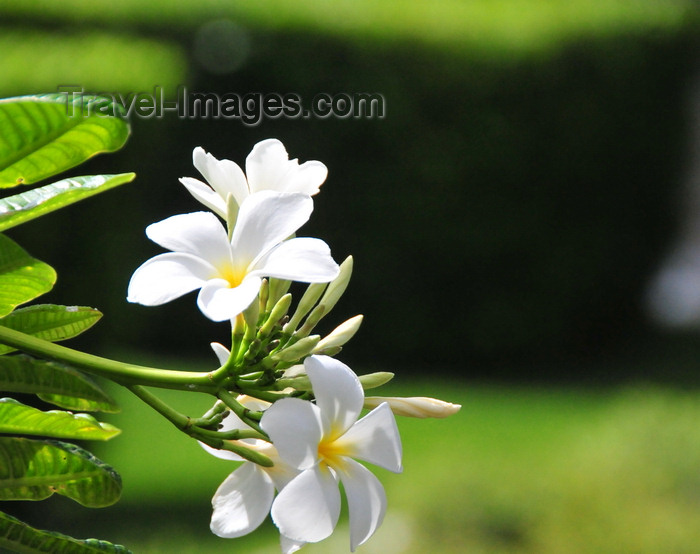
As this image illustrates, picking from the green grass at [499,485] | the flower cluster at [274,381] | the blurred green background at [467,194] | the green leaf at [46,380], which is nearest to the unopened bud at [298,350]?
the flower cluster at [274,381]

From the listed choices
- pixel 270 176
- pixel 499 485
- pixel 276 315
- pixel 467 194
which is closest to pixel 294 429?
pixel 276 315

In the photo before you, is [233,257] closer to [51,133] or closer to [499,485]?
[51,133]

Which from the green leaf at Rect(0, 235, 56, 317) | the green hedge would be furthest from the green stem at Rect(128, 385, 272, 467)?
the green hedge

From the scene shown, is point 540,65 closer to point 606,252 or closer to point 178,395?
point 606,252

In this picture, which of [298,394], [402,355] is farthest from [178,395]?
[298,394]

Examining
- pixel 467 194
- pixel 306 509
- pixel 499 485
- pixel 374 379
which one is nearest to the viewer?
pixel 306 509
